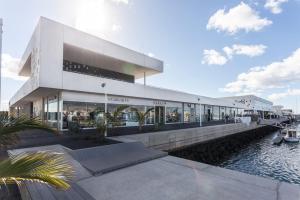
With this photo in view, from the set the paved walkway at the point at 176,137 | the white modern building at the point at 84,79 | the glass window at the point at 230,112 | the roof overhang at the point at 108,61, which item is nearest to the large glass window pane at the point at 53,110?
the white modern building at the point at 84,79

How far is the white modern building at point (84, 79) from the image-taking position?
13188 millimetres

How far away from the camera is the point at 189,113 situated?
29281 mm

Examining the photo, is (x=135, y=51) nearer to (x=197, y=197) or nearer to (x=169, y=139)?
(x=169, y=139)

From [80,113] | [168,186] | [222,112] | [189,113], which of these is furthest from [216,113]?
[168,186]

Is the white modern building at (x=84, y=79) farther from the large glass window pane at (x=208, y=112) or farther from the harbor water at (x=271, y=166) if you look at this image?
the harbor water at (x=271, y=166)

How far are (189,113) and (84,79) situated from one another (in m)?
19.1

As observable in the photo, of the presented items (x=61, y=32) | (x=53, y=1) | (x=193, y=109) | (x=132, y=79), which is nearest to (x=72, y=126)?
(x=61, y=32)

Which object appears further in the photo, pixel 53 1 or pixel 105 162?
pixel 53 1

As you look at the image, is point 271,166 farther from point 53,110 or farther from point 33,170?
point 53,110

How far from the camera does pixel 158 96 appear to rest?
2217 centimetres

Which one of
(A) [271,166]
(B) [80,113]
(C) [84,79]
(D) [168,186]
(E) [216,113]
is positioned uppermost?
(C) [84,79]

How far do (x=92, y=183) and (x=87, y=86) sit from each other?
11496 mm

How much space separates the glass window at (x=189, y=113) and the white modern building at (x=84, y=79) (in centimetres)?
200

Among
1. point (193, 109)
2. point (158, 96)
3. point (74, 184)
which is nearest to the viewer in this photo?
point (74, 184)
